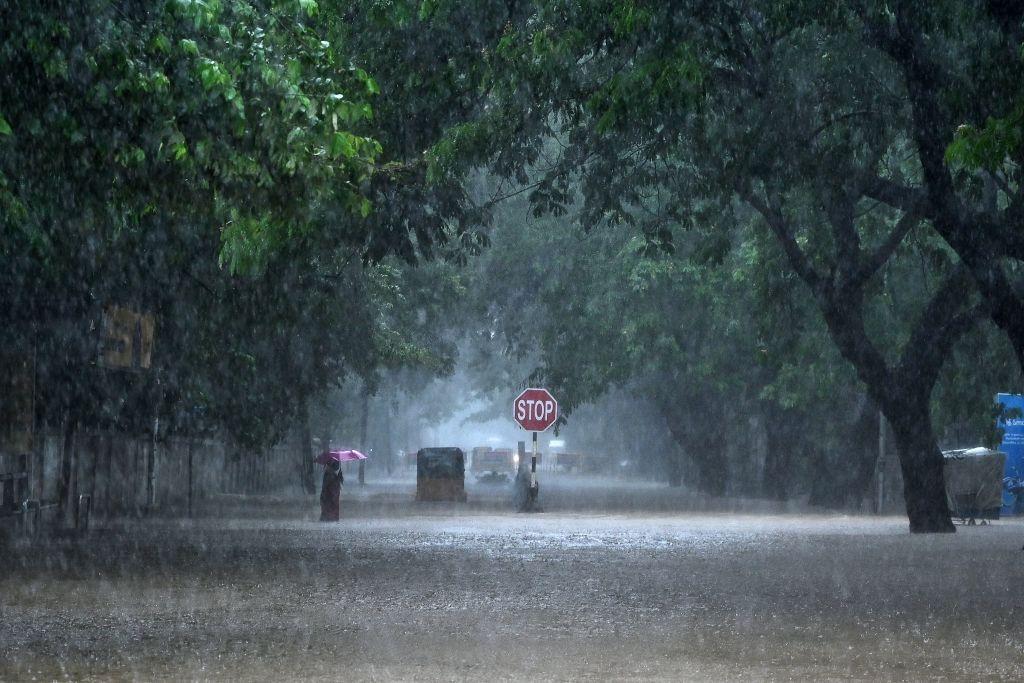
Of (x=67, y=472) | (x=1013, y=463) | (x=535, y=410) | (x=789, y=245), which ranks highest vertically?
(x=789, y=245)

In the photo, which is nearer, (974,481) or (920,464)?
(920,464)

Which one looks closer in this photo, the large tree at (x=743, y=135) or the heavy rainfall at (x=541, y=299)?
the heavy rainfall at (x=541, y=299)

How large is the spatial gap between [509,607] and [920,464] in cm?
1621

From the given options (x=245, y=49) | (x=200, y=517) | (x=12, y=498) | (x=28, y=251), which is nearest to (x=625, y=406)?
(x=200, y=517)

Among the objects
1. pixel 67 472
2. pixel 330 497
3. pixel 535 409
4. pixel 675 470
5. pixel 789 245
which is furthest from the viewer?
pixel 675 470

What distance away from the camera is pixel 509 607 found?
14.5 meters

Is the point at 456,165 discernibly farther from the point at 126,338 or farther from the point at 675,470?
the point at 675,470

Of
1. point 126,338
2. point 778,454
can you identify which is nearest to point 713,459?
point 778,454

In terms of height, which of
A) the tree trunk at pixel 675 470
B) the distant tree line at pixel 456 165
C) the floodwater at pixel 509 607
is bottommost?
the floodwater at pixel 509 607

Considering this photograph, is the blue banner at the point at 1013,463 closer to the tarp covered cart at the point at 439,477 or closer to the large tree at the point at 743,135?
the large tree at the point at 743,135

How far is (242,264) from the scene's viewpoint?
15.3m

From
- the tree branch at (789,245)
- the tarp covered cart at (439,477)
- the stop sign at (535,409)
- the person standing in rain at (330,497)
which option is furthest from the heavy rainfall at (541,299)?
the tarp covered cart at (439,477)

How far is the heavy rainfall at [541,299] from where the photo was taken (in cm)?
1153

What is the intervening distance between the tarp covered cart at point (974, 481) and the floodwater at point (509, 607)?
8.63m
